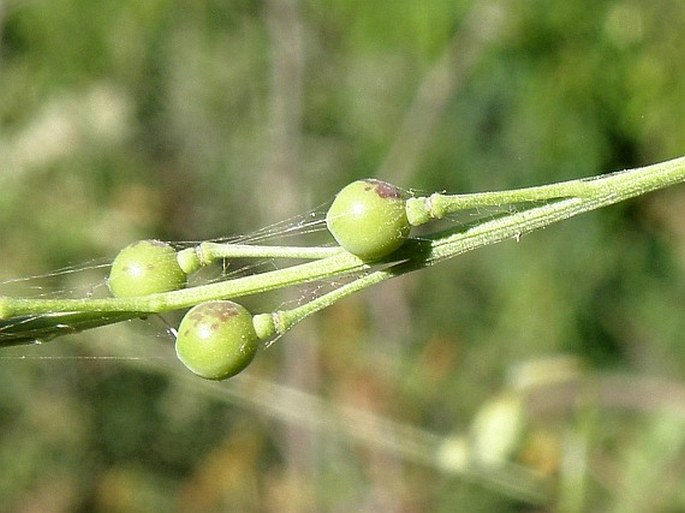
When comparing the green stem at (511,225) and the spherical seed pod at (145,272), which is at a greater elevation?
the spherical seed pod at (145,272)

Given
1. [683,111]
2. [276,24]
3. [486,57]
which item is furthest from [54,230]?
[683,111]

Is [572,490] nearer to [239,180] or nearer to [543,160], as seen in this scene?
[543,160]

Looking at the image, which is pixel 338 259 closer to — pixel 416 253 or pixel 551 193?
pixel 416 253

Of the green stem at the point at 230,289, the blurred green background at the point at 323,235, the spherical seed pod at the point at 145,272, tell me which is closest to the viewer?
the green stem at the point at 230,289

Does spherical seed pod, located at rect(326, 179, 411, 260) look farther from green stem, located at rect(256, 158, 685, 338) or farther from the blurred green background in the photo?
the blurred green background

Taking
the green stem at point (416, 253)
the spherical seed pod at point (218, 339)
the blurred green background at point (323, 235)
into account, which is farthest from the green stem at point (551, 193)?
the blurred green background at point (323, 235)

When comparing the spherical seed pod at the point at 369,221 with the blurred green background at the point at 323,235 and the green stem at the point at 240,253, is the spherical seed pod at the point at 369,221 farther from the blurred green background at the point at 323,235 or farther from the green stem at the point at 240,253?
the blurred green background at the point at 323,235

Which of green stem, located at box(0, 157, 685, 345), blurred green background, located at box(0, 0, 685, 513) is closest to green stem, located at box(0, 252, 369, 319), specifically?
green stem, located at box(0, 157, 685, 345)
